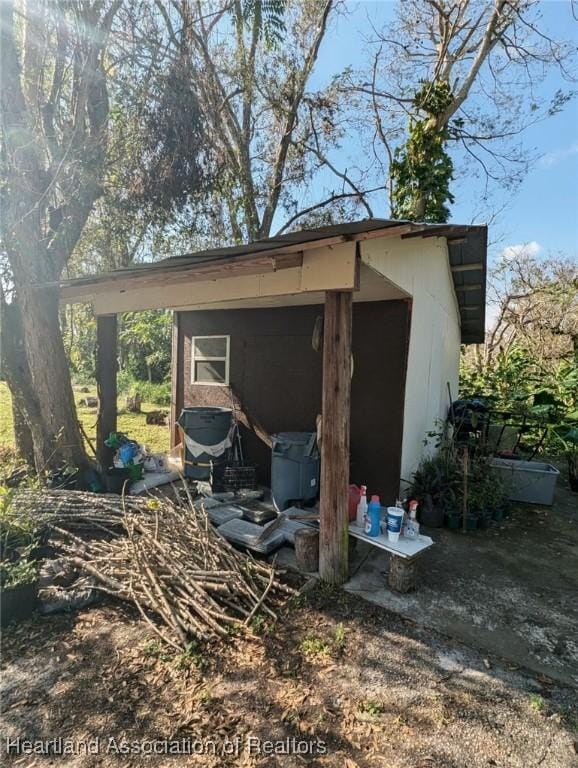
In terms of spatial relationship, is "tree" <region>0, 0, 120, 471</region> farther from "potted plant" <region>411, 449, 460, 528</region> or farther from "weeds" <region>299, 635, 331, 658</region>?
"potted plant" <region>411, 449, 460, 528</region>

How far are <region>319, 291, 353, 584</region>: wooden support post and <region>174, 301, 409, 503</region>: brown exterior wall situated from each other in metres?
1.71

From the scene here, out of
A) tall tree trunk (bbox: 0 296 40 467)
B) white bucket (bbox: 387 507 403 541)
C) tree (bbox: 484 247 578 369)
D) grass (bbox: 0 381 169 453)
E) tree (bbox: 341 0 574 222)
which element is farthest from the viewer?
tree (bbox: 484 247 578 369)

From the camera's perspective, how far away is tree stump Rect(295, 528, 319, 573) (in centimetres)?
336

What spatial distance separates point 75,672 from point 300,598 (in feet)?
4.96

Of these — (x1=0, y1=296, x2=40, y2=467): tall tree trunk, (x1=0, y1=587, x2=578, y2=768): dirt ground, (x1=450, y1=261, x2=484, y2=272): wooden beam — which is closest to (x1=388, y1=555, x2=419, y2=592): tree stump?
(x1=0, y1=587, x2=578, y2=768): dirt ground

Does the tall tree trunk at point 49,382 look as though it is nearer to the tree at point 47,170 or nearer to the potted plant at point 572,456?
the tree at point 47,170

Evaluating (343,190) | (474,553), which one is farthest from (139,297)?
(343,190)

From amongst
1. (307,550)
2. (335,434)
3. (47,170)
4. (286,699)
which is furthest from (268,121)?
(286,699)

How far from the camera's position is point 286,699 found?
2.17 m

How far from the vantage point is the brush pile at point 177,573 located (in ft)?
8.77

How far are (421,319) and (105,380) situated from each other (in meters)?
4.41

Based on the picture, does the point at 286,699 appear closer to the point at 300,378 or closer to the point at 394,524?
the point at 394,524

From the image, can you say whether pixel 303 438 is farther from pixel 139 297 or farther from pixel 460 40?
pixel 460 40

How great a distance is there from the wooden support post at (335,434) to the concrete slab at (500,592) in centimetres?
32
